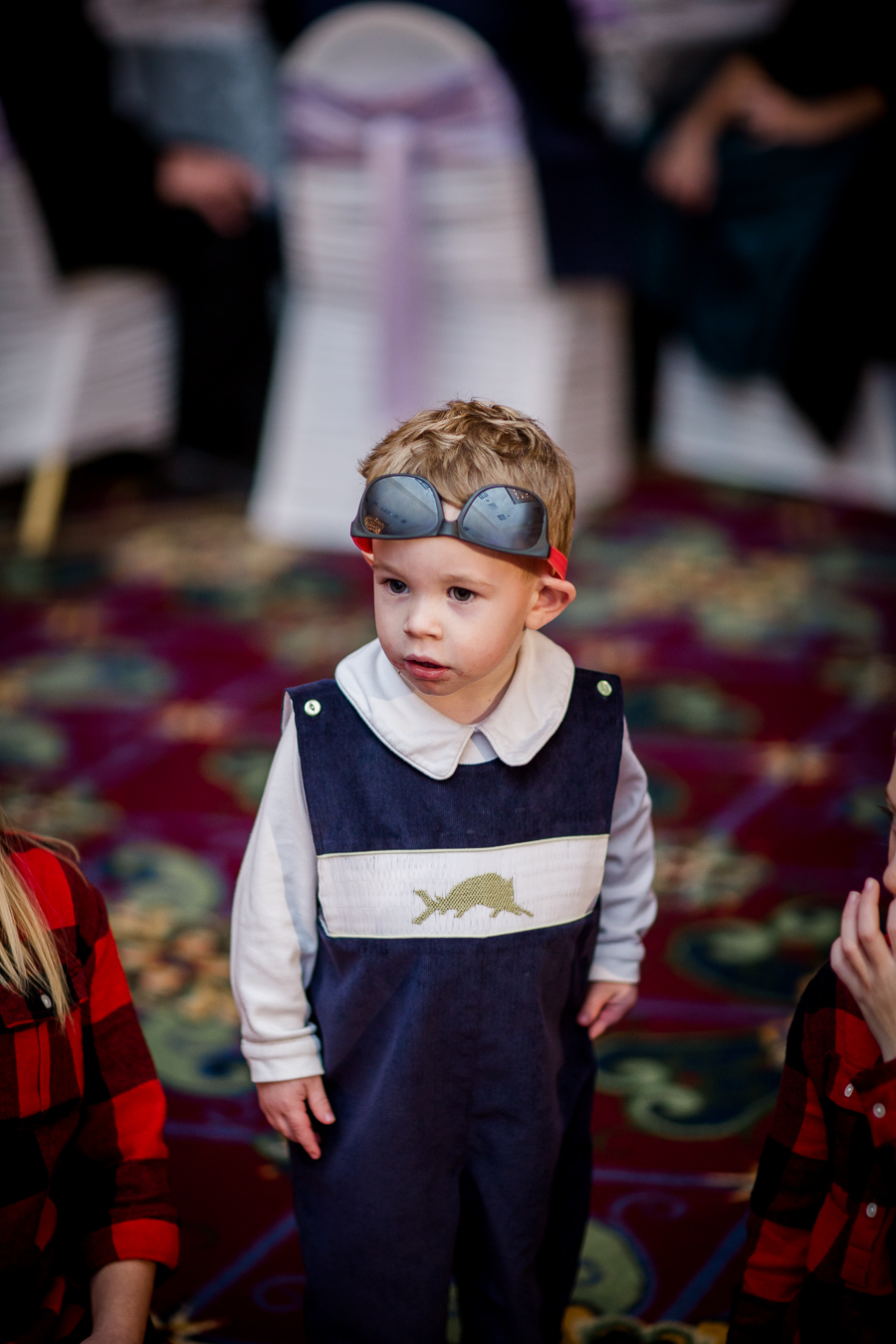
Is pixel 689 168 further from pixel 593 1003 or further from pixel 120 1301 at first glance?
pixel 120 1301

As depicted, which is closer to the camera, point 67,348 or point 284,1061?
point 284,1061

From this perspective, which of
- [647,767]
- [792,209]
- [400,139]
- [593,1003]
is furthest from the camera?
[792,209]

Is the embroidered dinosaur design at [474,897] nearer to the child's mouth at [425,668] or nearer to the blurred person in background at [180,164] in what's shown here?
Result: the child's mouth at [425,668]

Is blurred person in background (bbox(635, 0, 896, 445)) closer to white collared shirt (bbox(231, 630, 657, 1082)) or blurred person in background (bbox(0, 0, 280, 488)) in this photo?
blurred person in background (bbox(0, 0, 280, 488))

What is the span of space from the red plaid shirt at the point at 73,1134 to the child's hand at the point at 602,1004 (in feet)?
1.02

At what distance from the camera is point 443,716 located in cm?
94

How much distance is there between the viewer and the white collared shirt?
931 millimetres

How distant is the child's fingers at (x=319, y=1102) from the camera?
38.2 inches

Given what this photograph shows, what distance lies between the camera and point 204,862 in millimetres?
1882

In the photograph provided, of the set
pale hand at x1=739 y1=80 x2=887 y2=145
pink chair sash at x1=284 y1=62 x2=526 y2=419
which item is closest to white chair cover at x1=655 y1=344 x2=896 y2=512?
pale hand at x1=739 y1=80 x2=887 y2=145

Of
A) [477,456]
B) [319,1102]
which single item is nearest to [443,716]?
[477,456]

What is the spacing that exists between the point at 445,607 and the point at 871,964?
33cm

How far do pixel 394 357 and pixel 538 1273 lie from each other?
211 centimetres

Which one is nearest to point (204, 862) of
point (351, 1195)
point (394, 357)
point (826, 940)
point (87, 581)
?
point (826, 940)
